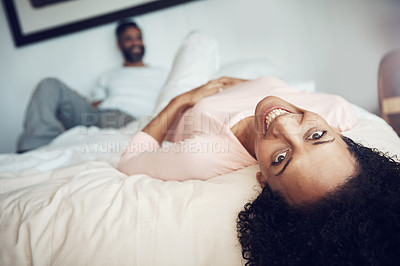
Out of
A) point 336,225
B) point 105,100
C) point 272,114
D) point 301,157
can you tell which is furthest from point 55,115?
point 336,225

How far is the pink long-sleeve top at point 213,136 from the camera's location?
918 mm

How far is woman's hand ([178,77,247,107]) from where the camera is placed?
128cm

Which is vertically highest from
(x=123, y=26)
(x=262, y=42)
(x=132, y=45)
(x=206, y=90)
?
(x=123, y=26)

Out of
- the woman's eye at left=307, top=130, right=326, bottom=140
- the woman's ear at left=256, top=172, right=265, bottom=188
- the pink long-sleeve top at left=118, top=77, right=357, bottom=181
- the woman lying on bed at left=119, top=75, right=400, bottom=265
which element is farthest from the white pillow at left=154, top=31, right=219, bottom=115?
the woman's eye at left=307, top=130, right=326, bottom=140

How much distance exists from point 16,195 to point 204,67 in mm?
1117

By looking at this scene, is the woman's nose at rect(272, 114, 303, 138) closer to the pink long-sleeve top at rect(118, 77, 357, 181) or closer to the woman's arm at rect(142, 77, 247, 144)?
the pink long-sleeve top at rect(118, 77, 357, 181)

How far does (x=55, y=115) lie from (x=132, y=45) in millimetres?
888

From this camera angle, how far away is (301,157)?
27.5 inches

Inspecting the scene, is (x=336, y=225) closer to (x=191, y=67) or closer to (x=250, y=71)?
(x=191, y=67)

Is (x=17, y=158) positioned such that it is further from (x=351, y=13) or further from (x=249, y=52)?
(x=351, y=13)

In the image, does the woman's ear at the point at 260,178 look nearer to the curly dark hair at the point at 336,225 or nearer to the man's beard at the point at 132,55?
the curly dark hair at the point at 336,225

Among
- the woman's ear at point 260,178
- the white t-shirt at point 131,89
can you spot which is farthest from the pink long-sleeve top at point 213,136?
the white t-shirt at point 131,89

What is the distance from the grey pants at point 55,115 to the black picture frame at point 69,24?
0.84m

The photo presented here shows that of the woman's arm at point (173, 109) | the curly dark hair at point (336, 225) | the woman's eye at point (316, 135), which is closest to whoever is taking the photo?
the curly dark hair at point (336, 225)
